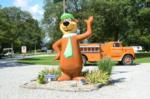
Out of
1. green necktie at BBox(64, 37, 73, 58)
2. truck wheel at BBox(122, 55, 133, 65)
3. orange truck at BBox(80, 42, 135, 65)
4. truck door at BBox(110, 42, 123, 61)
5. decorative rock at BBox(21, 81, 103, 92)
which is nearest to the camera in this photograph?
decorative rock at BBox(21, 81, 103, 92)

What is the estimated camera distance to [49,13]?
190ft

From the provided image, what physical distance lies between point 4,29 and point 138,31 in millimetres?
25913

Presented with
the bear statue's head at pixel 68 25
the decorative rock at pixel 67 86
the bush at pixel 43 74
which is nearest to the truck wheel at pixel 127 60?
the bush at pixel 43 74

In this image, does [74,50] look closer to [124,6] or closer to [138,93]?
[138,93]

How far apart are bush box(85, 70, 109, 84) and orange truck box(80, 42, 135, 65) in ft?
50.7

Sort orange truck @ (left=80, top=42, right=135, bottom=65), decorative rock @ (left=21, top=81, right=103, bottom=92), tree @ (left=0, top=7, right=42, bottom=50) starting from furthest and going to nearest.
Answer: tree @ (left=0, top=7, right=42, bottom=50) → orange truck @ (left=80, top=42, right=135, bottom=65) → decorative rock @ (left=21, top=81, right=103, bottom=92)

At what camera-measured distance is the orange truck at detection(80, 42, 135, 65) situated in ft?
105

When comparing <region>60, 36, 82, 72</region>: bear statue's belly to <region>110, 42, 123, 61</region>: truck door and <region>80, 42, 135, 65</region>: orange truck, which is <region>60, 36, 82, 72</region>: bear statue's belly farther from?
<region>110, 42, 123, 61</region>: truck door

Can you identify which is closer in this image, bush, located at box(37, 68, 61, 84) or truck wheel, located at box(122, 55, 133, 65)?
bush, located at box(37, 68, 61, 84)

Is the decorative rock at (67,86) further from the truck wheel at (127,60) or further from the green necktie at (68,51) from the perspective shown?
the truck wheel at (127,60)

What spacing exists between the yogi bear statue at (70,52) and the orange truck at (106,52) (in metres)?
15.5

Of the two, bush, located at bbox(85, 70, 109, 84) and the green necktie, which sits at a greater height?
the green necktie

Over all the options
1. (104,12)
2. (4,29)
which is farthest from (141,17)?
(4,29)

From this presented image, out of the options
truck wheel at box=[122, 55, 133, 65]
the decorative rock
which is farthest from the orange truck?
the decorative rock
